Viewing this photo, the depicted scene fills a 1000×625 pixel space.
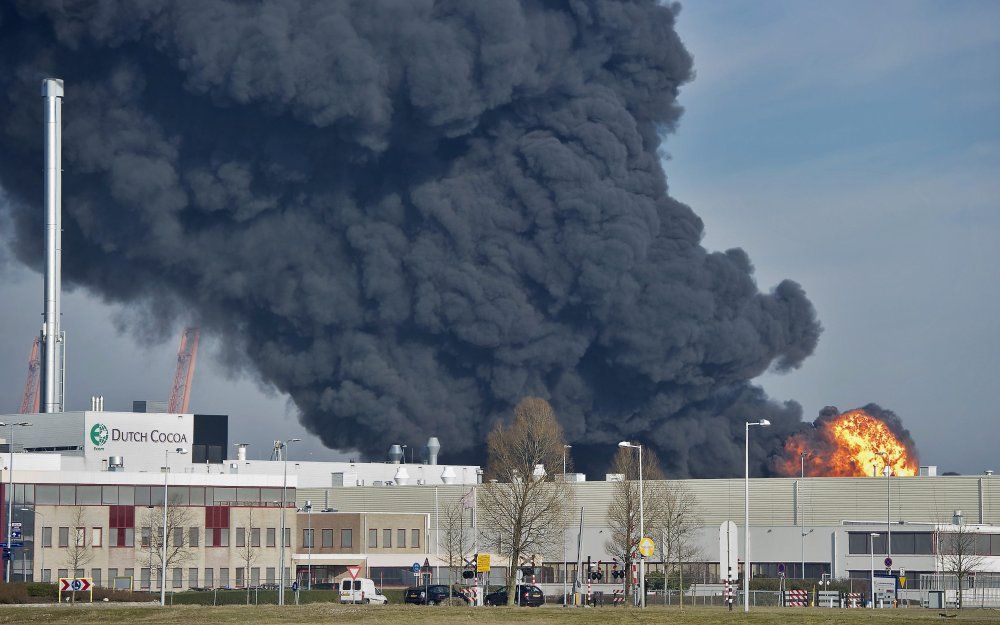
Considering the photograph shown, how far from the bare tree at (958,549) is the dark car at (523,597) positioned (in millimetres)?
21087

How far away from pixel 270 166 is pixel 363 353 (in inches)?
544

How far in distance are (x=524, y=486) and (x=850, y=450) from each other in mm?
41373

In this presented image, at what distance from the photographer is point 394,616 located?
47375 mm

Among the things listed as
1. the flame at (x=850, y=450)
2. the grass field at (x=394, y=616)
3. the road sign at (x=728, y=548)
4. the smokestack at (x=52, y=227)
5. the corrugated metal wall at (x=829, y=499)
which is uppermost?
the smokestack at (x=52, y=227)

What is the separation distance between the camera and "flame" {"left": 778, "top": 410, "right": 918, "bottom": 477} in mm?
109125

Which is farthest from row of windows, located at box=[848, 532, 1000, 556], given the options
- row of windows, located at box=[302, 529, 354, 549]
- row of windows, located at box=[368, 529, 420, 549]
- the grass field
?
the grass field

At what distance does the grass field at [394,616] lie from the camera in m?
45.1

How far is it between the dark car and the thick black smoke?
29.0m

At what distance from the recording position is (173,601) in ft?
226

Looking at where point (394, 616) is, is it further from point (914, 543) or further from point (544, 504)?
point (914, 543)

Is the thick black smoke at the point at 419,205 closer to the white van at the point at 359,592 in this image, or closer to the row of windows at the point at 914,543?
the row of windows at the point at 914,543

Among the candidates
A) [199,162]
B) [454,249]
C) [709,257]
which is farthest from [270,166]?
[709,257]

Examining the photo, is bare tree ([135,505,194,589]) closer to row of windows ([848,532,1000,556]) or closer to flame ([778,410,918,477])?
row of windows ([848,532,1000,556])

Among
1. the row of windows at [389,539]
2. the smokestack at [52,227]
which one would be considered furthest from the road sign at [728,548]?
the smokestack at [52,227]
